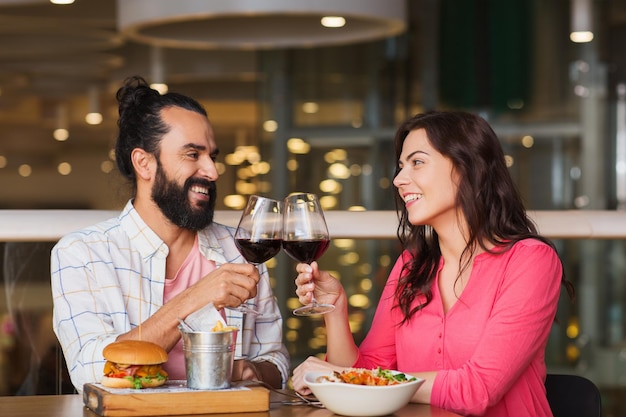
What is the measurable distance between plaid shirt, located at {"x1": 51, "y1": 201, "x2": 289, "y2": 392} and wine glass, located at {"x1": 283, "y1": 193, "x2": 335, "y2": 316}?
1.70 feet

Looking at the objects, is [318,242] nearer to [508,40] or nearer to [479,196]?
[479,196]

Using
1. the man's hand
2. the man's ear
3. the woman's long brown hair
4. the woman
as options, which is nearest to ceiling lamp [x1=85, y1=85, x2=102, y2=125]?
the man's ear

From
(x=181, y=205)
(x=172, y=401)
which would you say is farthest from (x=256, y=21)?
(x=172, y=401)

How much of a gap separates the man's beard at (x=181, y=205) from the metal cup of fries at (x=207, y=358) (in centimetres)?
68

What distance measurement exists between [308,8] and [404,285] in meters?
1.68

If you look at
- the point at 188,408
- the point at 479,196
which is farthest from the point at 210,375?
the point at 479,196

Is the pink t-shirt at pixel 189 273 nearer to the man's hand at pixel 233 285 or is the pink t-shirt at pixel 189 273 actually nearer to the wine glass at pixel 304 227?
the man's hand at pixel 233 285

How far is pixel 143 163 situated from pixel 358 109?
638 cm

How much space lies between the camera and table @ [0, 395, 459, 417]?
6.30 feet

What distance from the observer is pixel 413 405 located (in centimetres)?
207

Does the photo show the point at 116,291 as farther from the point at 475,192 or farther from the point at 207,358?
the point at 475,192

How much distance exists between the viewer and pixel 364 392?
6.09ft

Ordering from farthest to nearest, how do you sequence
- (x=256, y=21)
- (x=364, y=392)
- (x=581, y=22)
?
(x=581, y=22), (x=256, y=21), (x=364, y=392)

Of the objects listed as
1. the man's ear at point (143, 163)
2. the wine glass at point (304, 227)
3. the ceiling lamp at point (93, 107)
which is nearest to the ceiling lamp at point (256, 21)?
the man's ear at point (143, 163)
